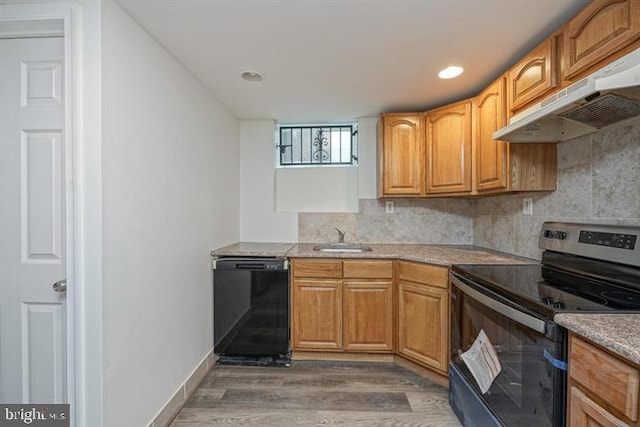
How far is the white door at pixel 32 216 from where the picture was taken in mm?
1335

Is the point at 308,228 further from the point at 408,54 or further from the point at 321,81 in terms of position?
the point at 408,54

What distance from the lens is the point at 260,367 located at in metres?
2.41

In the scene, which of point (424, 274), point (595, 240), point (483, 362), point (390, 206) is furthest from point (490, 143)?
point (483, 362)

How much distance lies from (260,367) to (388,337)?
3.50ft

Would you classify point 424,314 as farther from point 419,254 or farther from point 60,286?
Answer: point 60,286

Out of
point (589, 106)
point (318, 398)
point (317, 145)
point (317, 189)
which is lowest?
point (318, 398)

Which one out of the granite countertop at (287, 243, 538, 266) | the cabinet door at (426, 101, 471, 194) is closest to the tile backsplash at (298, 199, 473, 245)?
the granite countertop at (287, 243, 538, 266)

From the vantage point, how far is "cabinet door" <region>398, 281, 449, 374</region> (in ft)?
6.74

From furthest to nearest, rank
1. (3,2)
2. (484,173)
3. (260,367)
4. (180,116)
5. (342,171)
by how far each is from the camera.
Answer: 1. (342,171)
2. (260,367)
3. (484,173)
4. (180,116)
5. (3,2)

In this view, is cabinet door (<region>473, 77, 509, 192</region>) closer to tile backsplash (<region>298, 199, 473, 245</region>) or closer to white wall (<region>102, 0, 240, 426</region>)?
tile backsplash (<region>298, 199, 473, 245</region>)

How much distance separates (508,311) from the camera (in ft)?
4.11

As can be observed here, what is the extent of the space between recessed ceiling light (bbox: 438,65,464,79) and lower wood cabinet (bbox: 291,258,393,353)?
1421 millimetres

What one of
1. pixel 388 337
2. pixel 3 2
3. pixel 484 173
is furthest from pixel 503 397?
pixel 3 2

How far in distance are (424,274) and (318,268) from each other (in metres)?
0.82
